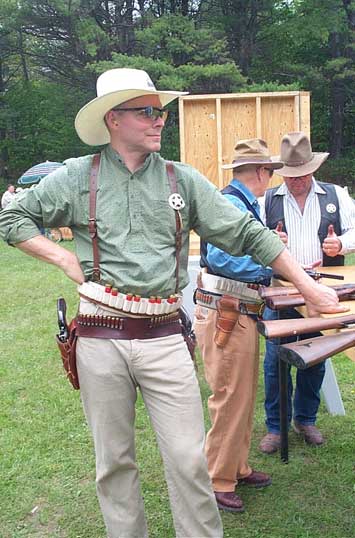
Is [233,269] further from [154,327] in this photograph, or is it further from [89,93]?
[89,93]

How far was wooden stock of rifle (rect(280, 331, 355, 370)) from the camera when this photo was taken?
2219mm

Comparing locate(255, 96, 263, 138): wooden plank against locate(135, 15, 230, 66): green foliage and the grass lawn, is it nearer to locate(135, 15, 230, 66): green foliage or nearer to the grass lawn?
the grass lawn

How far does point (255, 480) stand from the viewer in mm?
3633

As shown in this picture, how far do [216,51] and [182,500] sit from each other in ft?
71.7

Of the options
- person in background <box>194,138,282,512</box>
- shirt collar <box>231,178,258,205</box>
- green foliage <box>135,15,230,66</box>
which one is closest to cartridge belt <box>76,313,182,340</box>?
person in background <box>194,138,282,512</box>

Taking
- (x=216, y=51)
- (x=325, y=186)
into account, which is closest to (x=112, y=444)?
(x=325, y=186)

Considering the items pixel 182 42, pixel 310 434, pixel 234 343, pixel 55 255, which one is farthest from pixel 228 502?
pixel 182 42

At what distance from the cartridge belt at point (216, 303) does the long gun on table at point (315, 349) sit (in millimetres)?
879

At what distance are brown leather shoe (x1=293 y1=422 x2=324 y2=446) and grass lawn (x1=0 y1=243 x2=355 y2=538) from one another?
0.19 feet

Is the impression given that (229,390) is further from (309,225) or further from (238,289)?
(309,225)

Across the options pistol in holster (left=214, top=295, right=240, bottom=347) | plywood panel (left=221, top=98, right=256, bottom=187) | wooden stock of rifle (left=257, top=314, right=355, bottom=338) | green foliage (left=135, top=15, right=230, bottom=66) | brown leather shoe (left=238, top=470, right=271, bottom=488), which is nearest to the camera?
wooden stock of rifle (left=257, top=314, right=355, bottom=338)

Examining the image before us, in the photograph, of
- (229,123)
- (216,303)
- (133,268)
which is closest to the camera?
(133,268)

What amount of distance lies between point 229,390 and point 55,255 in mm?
1255

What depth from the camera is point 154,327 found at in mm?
2580
